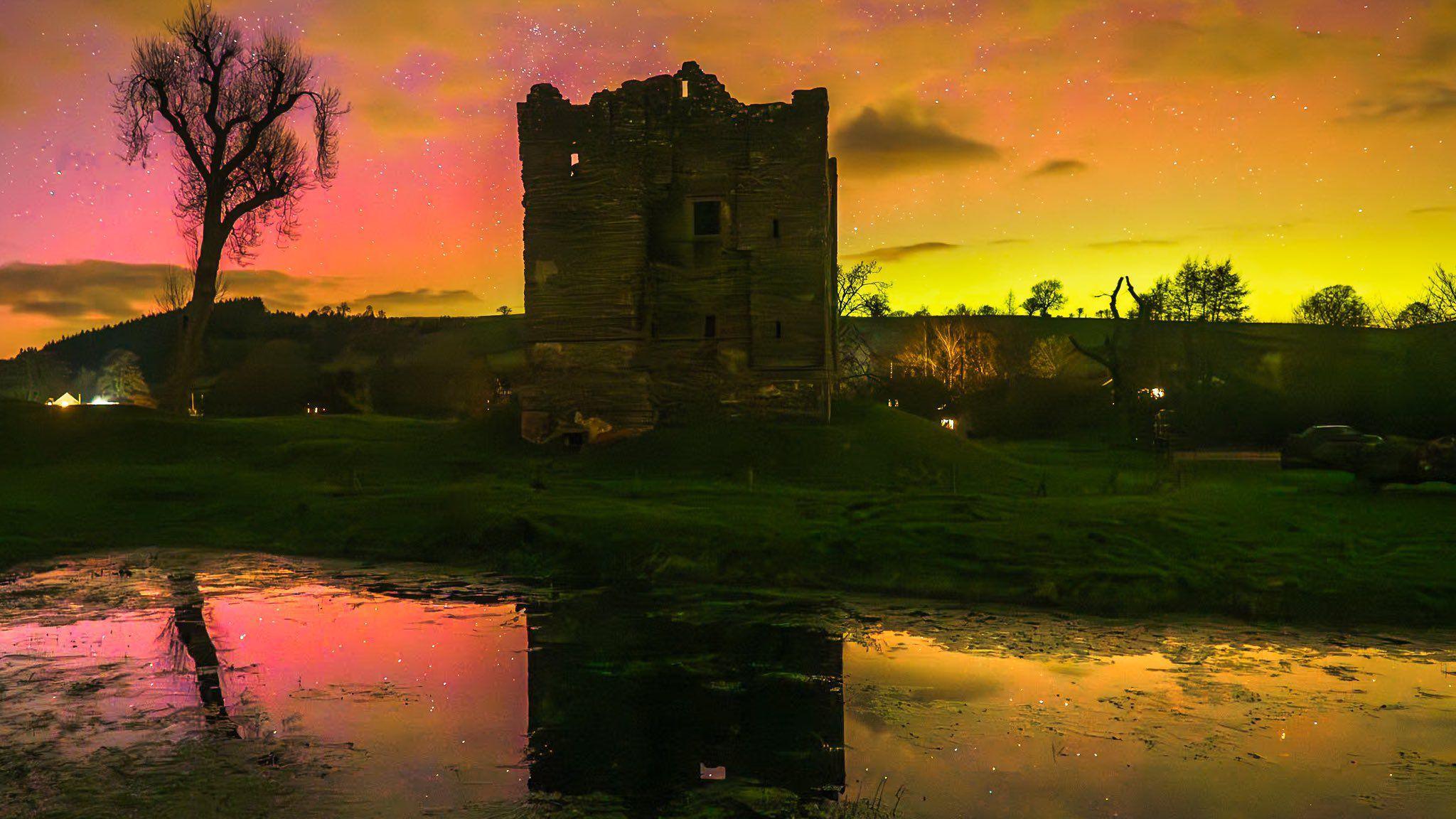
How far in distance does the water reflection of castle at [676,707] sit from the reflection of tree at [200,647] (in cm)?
278

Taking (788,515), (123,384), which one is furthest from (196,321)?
(123,384)

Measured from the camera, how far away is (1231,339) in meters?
87.2

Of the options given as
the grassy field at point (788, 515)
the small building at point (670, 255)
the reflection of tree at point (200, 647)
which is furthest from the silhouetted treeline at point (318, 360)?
the reflection of tree at point (200, 647)

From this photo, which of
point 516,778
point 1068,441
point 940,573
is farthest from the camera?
point 1068,441

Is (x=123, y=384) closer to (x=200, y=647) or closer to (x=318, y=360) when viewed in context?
(x=318, y=360)

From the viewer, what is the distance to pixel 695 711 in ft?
32.8

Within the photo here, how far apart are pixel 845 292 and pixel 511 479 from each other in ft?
160

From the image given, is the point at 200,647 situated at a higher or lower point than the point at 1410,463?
lower

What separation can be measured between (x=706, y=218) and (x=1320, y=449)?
73.5 feet

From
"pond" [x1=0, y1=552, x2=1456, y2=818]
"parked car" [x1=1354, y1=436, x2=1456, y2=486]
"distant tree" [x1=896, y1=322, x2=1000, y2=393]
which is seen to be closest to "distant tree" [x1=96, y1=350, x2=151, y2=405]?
"distant tree" [x1=896, y1=322, x2=1000, y2=393]

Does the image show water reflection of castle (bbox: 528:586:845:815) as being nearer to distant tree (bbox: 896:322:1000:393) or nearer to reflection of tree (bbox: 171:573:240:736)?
reflection of tree (bbox: 171:573:240:736)

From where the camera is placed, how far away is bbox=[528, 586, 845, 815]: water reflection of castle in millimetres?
8219

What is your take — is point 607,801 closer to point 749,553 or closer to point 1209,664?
point 1209,664

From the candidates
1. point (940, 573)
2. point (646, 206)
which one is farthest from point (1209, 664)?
point (646, 206)
